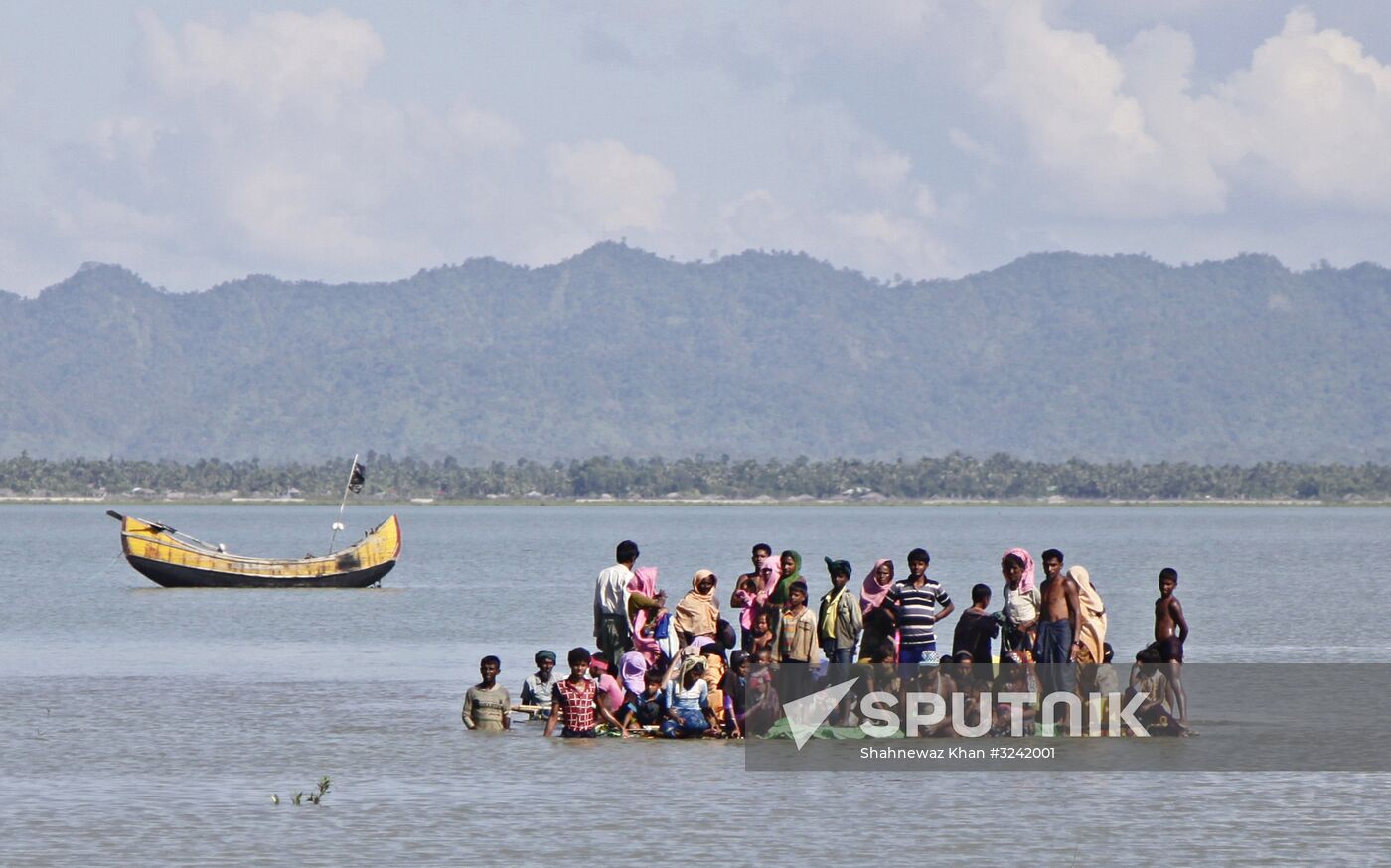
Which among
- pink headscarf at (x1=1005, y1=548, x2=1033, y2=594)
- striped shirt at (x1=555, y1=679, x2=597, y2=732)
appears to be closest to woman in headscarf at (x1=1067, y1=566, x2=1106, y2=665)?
pink headscarf at (x1=1005, y1=548, x2=1033, y2=594)

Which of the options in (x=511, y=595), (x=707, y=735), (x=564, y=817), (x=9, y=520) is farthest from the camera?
(x=9, y=520)

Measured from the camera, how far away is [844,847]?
1917 cm

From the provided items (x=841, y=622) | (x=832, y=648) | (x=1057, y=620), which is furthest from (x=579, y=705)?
(x=1057, y=620)

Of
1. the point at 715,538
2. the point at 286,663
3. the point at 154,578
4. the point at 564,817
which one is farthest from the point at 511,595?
the point at 715,538

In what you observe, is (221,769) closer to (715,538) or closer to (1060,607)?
(1060,607)

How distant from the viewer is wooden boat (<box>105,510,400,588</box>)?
62156 mm

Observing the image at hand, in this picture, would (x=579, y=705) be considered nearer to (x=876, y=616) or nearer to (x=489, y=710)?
(x=489, y=710)

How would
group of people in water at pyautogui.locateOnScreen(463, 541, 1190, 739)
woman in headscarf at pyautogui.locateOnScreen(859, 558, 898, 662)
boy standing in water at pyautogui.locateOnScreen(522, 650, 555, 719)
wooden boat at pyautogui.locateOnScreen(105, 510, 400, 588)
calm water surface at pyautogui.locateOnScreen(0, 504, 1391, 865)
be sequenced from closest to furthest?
calm water surface at pyautogui.locateOnScreen(0, 504, 1391, 865), group of people in water at pyautogui.locateOnScreen(463, 541, 1190, 739), woman in headscarf at pyautogui.locateOnScreen(859, 558, 898, 662), boy standing in water at pyautogui.locateOnScreen(522, 650, 555, 719), wooden boat at pyautogui.locateOnScreen(105, 510, 400, 588)

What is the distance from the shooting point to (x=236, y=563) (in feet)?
205

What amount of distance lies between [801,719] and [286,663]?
54.4 ft

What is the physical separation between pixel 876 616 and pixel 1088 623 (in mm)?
2266

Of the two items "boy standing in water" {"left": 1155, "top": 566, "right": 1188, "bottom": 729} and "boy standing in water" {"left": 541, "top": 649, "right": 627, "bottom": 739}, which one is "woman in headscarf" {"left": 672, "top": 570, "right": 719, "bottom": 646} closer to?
"boy standing in water" {"left": 541, "top": 649, "right": 627, "bottom": 739}

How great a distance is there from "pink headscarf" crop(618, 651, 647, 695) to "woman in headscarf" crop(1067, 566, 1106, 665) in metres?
4.88

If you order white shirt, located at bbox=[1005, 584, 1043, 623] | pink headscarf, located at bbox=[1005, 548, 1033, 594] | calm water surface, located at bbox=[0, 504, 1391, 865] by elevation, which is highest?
pink headscarf, located at bbox=[1005, 548, 1033, 594]
